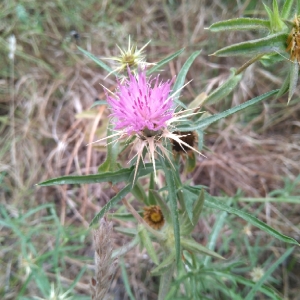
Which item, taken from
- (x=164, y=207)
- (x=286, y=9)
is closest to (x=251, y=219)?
(x=164, y=207)

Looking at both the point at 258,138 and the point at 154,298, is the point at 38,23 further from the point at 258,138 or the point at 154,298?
the point at 154,298

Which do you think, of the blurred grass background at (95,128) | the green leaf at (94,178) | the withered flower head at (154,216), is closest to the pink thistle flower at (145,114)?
the green leaf at (94,178)

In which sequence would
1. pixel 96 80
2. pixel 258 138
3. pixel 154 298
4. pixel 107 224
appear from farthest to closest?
pixel 96 80
pixel 258 138
pixel 154 298
pixel 107 224

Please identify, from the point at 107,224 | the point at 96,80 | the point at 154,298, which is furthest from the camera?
the point at 96,80

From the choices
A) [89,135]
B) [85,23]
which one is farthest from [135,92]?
[85,23]

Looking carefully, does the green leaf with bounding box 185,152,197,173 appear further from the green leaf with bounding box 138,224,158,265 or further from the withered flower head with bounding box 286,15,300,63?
the withered flower head with bounding box 286,15,300,63

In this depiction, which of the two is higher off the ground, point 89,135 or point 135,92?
point 135,92

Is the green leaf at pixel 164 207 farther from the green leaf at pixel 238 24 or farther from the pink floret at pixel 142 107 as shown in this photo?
the green leaf at pixel 238 24
